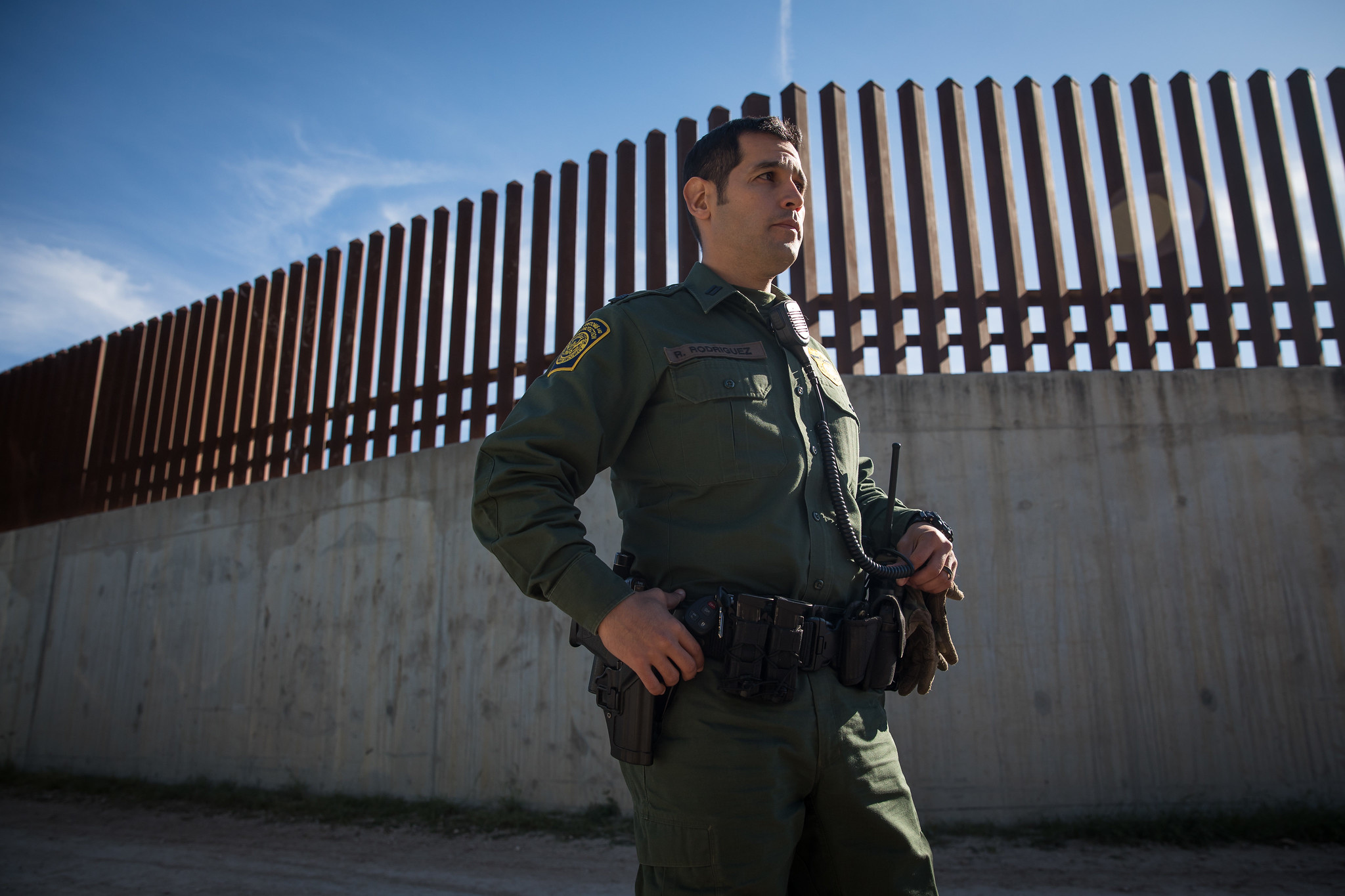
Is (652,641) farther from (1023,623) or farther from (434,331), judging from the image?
(434,331)

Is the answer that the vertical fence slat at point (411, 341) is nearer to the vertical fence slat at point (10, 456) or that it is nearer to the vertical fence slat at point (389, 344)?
the vertical fence slat at point (389, 344)

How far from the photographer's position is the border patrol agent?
1271 millimetres

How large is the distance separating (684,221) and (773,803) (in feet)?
12.8

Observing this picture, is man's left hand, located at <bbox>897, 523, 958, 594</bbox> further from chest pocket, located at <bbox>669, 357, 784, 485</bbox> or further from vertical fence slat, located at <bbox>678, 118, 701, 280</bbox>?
vertical fence slat, located at <bbox>678, 118, 701, 280</bbox>

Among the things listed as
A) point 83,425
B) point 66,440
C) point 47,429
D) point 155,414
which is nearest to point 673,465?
point 155,414

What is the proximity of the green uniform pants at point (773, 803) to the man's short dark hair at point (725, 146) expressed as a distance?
1.06 metres

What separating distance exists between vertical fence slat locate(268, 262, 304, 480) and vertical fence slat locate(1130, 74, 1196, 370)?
5.87m

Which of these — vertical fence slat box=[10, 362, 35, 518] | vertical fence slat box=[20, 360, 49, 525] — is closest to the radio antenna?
vertical fence slat box=[10, 362, 35, 518]

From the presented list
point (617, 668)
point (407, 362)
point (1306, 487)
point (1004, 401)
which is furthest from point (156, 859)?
point (1306, 487)

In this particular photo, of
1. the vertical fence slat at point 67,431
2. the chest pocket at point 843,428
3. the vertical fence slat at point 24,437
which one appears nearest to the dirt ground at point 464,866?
the chest pocket at point 843,428

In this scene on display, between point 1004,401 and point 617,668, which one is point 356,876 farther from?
point 1004,401

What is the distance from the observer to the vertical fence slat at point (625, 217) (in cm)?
481

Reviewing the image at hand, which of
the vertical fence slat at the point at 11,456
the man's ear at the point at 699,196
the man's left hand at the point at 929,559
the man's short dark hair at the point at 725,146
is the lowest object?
the man's left hand at the point at 929,559

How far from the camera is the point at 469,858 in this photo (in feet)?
11.9
